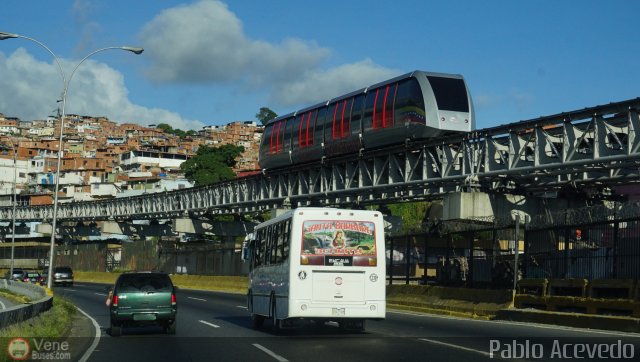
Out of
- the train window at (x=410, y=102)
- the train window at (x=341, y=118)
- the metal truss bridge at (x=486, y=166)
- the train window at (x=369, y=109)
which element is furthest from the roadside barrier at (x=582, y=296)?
the train window at (x=341, y=118)

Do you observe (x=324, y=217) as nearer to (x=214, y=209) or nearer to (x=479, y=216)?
(x=479, y=216)

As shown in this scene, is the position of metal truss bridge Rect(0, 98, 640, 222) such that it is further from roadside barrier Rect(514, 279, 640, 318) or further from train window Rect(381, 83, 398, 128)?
roadside barrier Rect(514, 279, 640, 318)

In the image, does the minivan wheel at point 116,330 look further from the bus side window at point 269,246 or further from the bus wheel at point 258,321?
the bus side window at point 269,246

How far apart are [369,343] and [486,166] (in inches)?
706

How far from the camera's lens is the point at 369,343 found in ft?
57.7

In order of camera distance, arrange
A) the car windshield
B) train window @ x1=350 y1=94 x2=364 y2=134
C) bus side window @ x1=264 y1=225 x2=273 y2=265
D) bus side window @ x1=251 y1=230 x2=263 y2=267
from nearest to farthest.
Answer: the car windshield, bus side window @ x1=264 y1=225 x2=273 y2=265, bus side window @ x1=251 y1=230 x2=263 y2=267, train window @ x1=350 y1=94 x2=364 y2=134

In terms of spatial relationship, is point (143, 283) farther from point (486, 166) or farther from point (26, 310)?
point (486, 166)

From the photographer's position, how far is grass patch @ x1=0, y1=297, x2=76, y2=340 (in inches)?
593

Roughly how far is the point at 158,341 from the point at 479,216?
18.4 meters

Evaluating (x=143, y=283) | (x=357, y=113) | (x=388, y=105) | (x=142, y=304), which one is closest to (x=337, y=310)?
(x=142, y=304)

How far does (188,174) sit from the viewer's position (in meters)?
135

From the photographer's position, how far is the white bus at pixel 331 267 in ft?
63.1

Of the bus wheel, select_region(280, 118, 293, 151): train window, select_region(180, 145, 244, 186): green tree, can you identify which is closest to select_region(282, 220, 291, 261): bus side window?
the bus wheel

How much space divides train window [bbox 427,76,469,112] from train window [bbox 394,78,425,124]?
731mm
